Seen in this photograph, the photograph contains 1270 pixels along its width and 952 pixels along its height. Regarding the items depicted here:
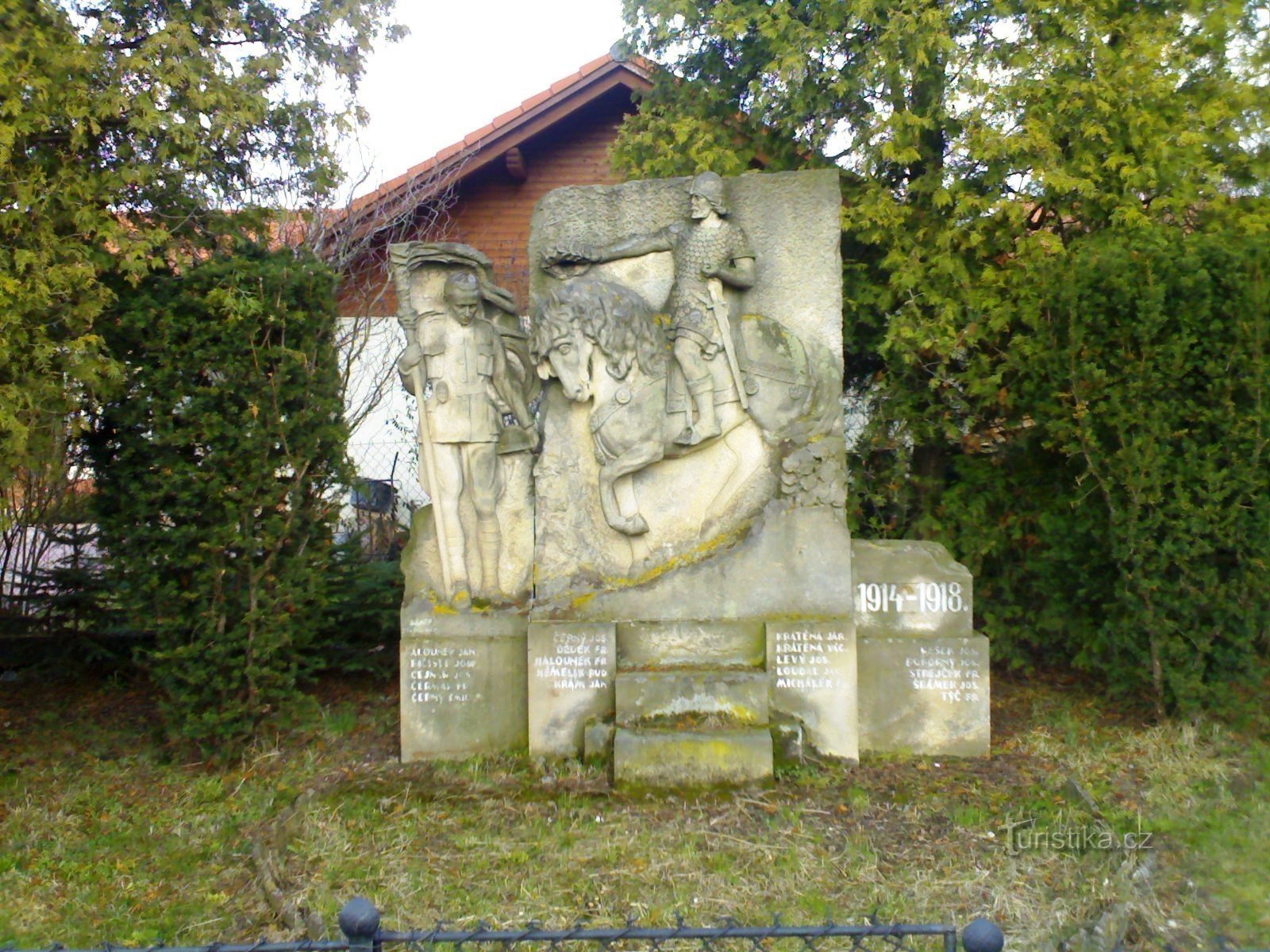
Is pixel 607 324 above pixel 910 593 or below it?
above

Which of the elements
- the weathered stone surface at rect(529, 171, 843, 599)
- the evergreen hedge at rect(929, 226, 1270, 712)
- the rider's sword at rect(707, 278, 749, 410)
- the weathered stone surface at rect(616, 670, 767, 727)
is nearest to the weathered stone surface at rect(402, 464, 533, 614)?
the weathered stone surface at rect(529, 171, 843, 599)

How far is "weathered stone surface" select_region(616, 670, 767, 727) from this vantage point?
5664 millimetres

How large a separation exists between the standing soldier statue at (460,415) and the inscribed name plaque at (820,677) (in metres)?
1.71

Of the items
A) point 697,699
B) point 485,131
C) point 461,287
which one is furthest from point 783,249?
point 485,131

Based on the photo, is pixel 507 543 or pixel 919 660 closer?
pixel 919 660

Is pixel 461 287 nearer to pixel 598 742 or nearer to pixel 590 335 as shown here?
pixel 590 335

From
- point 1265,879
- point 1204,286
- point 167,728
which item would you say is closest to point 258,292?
point 167,728

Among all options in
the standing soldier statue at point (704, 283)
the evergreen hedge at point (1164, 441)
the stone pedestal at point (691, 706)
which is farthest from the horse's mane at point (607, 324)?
the evergreen hedge at point (1164, 441)

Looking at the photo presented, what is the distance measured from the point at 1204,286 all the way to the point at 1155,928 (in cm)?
344

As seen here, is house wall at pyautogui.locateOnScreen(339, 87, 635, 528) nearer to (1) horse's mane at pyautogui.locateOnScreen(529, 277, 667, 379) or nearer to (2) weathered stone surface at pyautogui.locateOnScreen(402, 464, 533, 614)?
(2) weathered stone surface at pyautogui.locateOnScreen(402, 464, 533, 614)

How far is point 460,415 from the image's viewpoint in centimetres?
623

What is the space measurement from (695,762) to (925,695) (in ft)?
4.81

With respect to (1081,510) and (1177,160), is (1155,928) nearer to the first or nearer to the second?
(1081,510)

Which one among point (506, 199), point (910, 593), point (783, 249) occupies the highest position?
point (506, 199)
